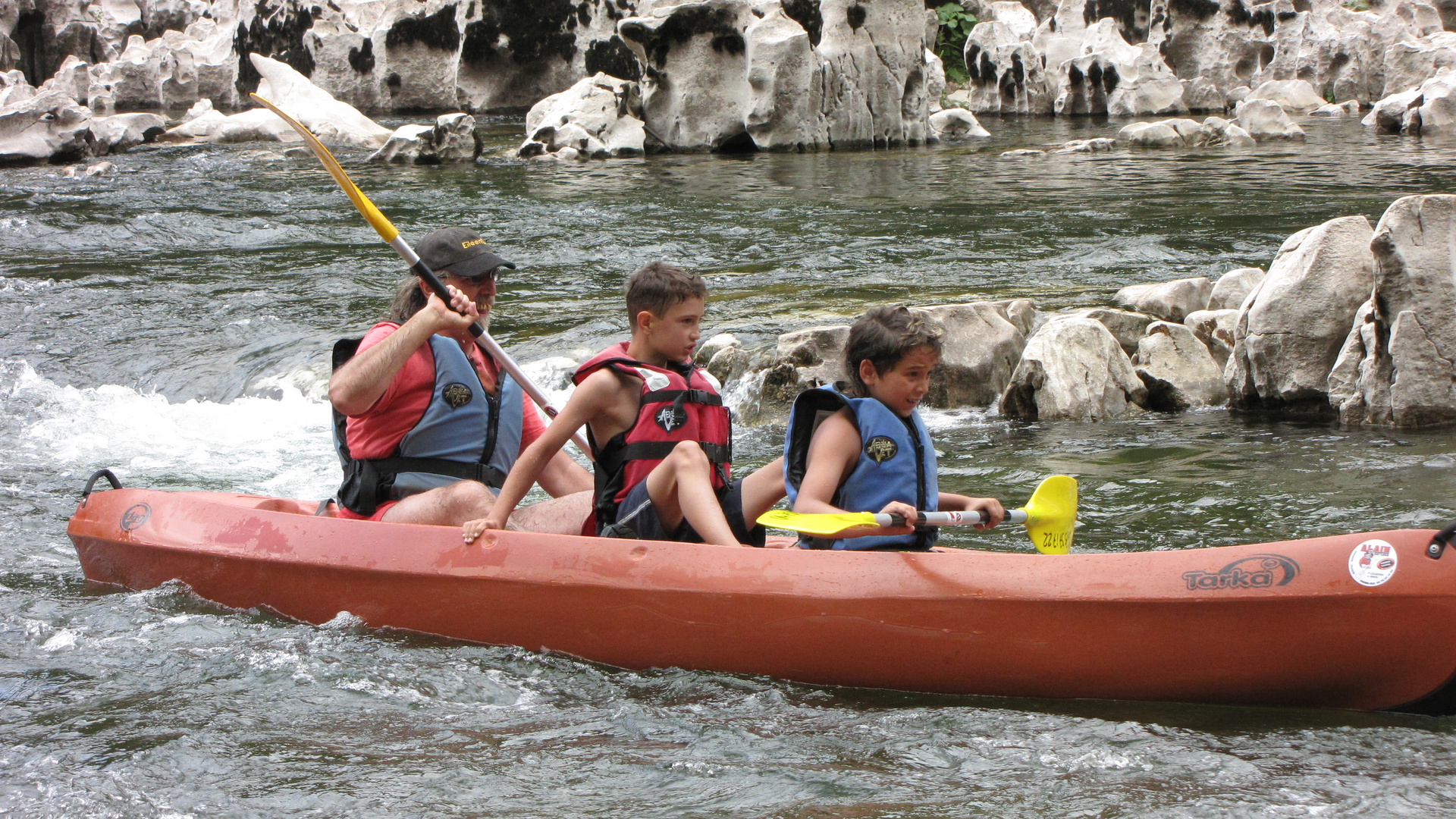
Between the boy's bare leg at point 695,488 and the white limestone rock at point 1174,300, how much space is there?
4819 millimetres

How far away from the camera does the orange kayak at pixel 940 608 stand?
2811mm

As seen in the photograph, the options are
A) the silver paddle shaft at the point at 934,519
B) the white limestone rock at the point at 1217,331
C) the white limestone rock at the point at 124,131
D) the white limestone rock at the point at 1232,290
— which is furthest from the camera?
the white limestone rock at the point at 124,131

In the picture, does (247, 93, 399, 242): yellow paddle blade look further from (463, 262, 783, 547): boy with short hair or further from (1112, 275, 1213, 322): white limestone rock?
(1112, 275, 1213, 322): white limestone rock

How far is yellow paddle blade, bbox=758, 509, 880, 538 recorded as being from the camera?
2.98 meters

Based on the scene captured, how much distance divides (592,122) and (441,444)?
15748 millimetres

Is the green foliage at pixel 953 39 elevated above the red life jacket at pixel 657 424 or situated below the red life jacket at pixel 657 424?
above

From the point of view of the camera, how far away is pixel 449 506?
3.61m

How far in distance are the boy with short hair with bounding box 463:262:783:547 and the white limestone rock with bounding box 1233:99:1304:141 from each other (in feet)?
59.1

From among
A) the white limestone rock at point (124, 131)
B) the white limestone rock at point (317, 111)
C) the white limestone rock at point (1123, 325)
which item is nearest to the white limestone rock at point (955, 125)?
the white limestone rock at point (317, 111)

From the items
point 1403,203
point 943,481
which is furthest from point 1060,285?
point 943,481

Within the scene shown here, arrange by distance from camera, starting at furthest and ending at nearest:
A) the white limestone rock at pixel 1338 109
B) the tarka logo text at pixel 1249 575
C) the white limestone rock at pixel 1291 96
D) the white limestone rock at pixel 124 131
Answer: the white limestone rock at pixel 1291 96
the white limestone rock at pixel 1338 109
the white limestone rock at pixel 124 131
the tarka logo text at pixel 1249 575

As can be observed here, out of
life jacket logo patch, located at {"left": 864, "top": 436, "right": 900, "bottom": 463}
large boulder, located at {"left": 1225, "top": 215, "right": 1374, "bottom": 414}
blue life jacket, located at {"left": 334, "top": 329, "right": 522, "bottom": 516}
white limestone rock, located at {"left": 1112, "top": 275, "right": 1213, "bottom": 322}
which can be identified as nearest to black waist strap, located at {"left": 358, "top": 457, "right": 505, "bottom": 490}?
blue life jacket, located at {"left": 334, "top": 329, "right": 522, "bottom": 516}

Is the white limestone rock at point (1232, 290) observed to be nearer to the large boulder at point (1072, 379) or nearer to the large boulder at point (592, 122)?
the large boulder at point (1072, 379)

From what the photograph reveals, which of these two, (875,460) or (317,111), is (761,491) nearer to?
(875,460)
